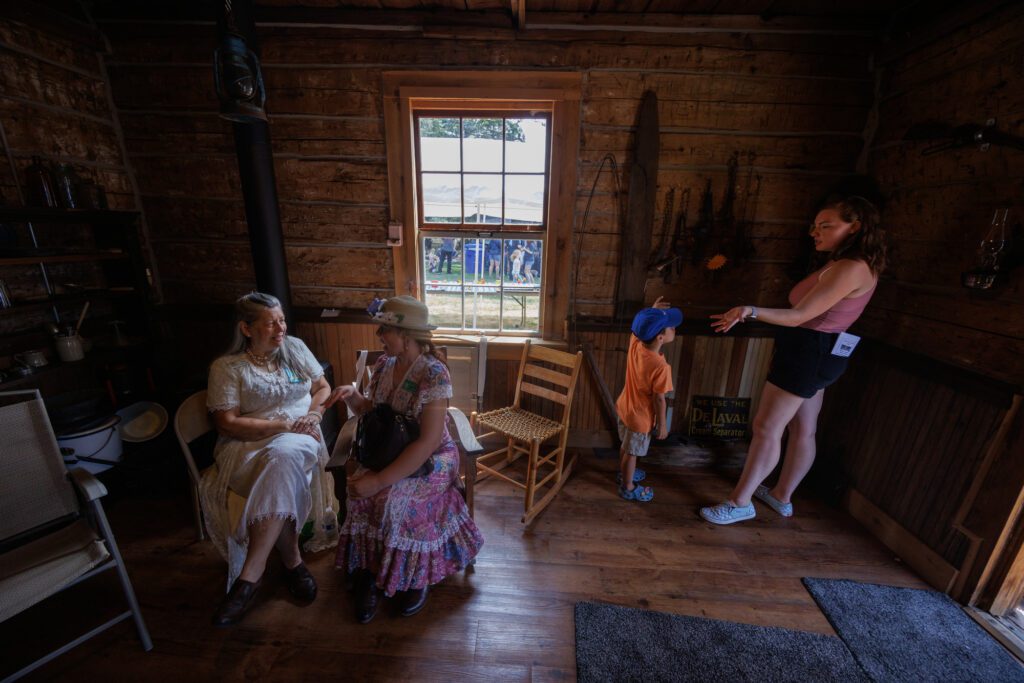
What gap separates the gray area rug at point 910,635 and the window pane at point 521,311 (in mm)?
2237

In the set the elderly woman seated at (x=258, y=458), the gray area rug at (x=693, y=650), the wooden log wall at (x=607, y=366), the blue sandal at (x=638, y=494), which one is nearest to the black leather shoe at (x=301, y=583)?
the elderly woman seated at (x=258, y=458)

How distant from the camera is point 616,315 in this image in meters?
3.01

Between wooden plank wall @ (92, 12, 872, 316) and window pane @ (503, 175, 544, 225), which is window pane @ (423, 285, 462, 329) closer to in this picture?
wooden plank wall @ (92, 12, 872, 316)

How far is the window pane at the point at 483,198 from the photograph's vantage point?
288 centimetres

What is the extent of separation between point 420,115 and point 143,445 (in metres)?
2.77

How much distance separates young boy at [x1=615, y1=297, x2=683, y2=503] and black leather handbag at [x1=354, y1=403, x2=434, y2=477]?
4.51ft

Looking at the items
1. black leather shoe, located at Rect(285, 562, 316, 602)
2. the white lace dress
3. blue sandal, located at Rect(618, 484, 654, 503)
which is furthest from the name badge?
black leather shoe, located at Rect(285, 562, 316, 602)

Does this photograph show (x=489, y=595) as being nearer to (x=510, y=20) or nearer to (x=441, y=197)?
(x=441, y=197)

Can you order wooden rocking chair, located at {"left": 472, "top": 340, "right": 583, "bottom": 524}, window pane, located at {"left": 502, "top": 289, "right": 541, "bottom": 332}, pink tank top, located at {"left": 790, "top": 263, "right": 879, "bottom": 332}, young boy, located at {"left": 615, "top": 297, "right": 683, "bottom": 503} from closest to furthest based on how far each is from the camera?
pink tank top, located at {"left": 790, "top": 263, "right": 879, "bottom": 332}, young boy, located at {"left": 615, "top": 297, "right": 683, "bottom": 503}, wooden rocking chair, located at {"left": 472, "top": 340, "right": 583, "bottom": 524}, window pane, located at {"left": 502, "top": 289, "right": 541, "bottom": 332}

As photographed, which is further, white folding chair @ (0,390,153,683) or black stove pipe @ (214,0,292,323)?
black stove pipe @ (214,0,292,323)

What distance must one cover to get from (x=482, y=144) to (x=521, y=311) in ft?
4.04

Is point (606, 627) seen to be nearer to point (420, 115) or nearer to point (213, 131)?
point (420, 115)

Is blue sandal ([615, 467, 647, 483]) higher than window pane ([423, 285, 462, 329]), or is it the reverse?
window pane ([423, 285, 462, 329])

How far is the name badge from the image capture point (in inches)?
85.2
